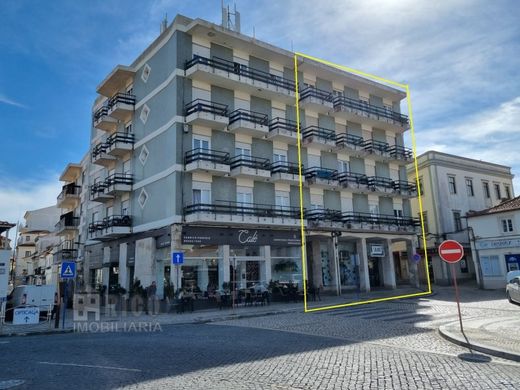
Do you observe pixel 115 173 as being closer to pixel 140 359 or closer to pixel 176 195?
pixel 176 195

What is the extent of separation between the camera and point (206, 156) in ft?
82.4

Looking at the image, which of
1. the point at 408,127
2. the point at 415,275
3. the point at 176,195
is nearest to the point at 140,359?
the point at 176,195

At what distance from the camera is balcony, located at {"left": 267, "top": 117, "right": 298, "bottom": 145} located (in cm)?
2803

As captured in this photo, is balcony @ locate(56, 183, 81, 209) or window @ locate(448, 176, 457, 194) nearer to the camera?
window @ locate(448, 176, 457, 194)

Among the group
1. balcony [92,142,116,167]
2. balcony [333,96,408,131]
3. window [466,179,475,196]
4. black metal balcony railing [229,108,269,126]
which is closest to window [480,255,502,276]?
window [466,179,475,196]

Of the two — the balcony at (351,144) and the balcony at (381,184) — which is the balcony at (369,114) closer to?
the balcony at (351,144)

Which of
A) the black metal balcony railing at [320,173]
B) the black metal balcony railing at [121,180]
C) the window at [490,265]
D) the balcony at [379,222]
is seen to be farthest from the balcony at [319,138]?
the window at [490,265]

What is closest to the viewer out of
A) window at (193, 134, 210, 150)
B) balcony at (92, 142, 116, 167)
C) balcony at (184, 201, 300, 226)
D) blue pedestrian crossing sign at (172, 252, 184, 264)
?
blue pedestrian crossing sign at (172, 252, 184, 264)

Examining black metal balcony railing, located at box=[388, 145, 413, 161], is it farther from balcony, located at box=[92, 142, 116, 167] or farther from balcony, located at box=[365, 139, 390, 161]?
balcony, located at box=[92, 142, 116, 167]

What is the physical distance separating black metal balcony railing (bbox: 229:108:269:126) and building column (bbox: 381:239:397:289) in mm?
14651

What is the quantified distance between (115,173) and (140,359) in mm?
22742

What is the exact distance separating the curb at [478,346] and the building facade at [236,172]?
48.3ft

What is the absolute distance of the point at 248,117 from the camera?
27.4 meters

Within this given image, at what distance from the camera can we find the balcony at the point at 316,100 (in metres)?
30.1
